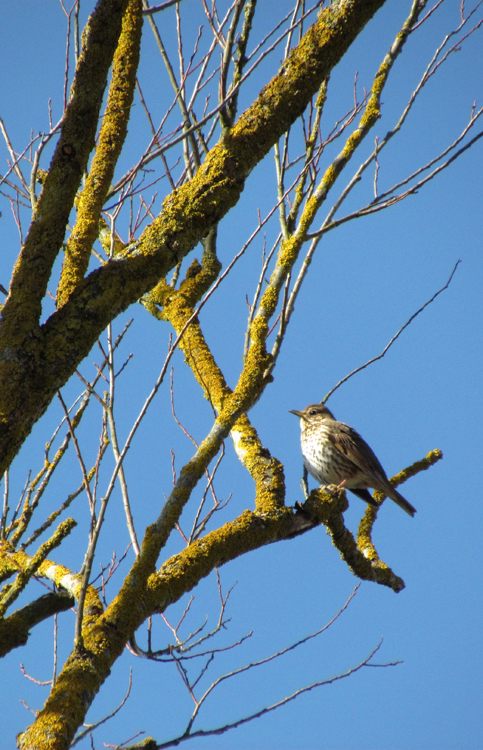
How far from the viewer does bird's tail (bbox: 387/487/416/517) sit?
4.80 m

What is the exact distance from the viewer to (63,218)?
1990 millimetres

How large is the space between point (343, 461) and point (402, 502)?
0.57 m

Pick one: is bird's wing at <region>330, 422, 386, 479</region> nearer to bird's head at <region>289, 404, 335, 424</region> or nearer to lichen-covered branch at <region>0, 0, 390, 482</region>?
bird's head at <region>289, 404, 335, 424</region>


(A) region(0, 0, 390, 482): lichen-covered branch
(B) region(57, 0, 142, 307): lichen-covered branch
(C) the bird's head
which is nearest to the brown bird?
(C) the bird's head

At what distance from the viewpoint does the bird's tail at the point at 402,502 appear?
4.80 metres

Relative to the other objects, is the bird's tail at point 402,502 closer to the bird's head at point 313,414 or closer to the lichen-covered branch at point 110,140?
the bird's head at point 313,414

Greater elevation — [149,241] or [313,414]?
[313,414]

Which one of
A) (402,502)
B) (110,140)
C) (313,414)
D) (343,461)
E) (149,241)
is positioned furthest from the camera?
(313,414)

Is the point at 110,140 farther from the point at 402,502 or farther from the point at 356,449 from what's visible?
the point at 402,502

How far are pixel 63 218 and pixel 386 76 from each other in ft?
8.37

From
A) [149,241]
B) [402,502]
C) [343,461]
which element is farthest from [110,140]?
[402,502]

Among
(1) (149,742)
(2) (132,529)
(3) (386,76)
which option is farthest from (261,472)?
(3) (386,76)

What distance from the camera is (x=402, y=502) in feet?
16.2

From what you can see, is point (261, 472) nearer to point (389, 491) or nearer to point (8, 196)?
point (389, 491)
